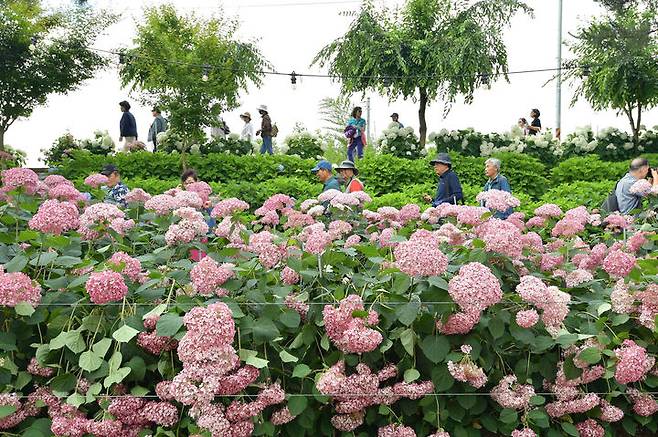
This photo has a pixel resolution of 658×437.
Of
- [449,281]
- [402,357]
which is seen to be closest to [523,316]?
[449,281]

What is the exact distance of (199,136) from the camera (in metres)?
13.1

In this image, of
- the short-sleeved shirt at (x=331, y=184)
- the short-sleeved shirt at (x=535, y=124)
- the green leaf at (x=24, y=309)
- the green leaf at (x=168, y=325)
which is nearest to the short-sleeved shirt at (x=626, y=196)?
the short-sleeved shirt at (x=331, y=184)

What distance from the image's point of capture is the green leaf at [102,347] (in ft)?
6.76

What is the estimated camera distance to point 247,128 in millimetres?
14539

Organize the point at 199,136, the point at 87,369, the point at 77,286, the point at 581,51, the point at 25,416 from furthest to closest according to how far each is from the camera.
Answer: the point at 581,51 → the point at 199,136 → the point at 77,286 → the point at 25,416 → the point at 87,369

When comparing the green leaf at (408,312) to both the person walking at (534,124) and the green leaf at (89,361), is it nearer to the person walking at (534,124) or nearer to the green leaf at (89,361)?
the green leaf at (89,361)

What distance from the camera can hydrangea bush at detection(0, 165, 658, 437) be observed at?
2045mm

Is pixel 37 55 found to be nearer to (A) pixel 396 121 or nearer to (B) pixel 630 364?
(A) pixel 396 121

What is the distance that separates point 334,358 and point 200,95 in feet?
38.0

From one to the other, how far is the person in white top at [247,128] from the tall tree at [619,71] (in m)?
6.33

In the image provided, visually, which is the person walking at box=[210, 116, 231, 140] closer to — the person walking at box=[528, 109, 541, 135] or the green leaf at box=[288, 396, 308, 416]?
the person walking at box=[528, 109, 541, 135]

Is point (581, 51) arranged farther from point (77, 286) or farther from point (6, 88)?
point (77, 286)

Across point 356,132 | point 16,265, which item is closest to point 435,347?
point 16,265

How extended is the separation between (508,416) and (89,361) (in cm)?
120
